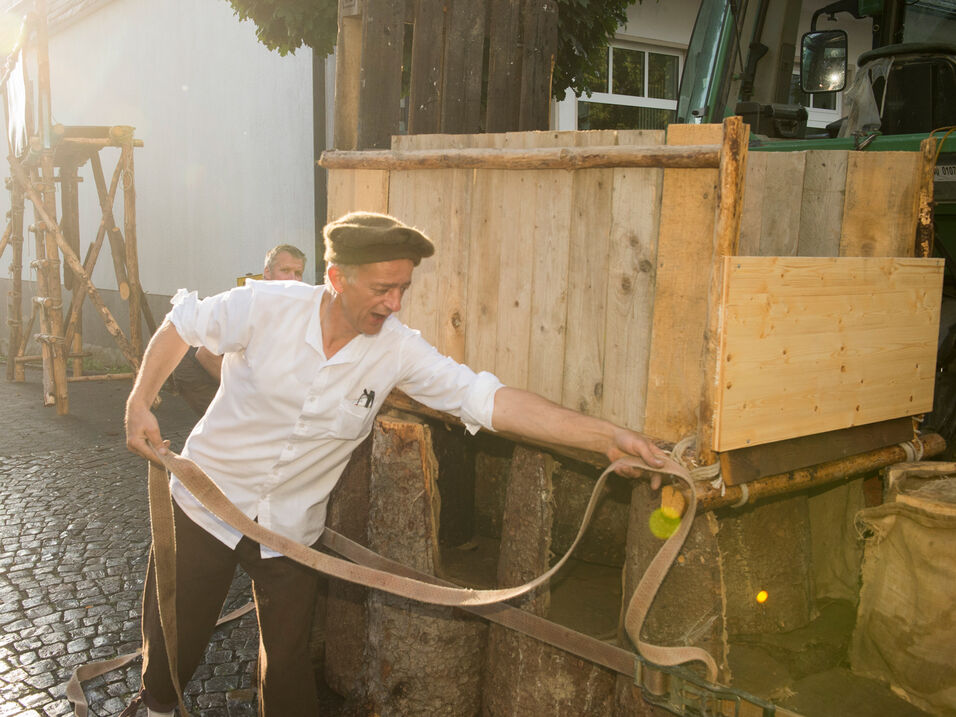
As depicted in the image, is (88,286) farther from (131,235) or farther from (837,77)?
(837,77)

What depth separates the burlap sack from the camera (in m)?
2.88

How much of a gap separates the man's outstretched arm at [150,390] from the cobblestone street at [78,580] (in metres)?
1.47

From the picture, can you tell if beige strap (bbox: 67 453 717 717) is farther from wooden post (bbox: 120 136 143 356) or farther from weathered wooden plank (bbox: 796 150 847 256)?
wooden post (bbox: 120 136 143 356)

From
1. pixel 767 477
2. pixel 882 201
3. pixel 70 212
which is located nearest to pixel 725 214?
pixel 767 477

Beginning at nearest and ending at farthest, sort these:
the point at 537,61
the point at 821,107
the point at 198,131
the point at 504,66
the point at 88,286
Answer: the point at 504,66
the point at 537,61
the point at 88,286
the point at 198,131
the point at 821,107

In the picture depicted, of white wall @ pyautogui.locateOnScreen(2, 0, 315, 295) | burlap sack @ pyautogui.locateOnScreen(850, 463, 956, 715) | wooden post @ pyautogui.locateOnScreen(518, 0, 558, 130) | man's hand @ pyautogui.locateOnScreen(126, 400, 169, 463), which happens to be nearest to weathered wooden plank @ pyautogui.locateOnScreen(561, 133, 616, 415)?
burlap sack @ pyautogui.locateOnScreen(850, 463, 956, 715)

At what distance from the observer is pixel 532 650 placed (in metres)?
3.33

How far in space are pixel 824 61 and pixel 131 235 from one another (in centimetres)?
688

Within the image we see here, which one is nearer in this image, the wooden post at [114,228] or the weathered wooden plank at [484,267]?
the weathered wooden plank at [484,267]

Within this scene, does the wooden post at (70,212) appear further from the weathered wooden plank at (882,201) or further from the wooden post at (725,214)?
the wooden post at (725,214)

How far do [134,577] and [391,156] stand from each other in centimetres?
299

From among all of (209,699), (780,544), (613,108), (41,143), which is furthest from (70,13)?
(780,544)

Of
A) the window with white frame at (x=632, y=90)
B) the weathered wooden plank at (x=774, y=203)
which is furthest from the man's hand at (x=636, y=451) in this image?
the window with white frame at (x=632, y=90)

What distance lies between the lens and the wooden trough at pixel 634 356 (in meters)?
2.73
